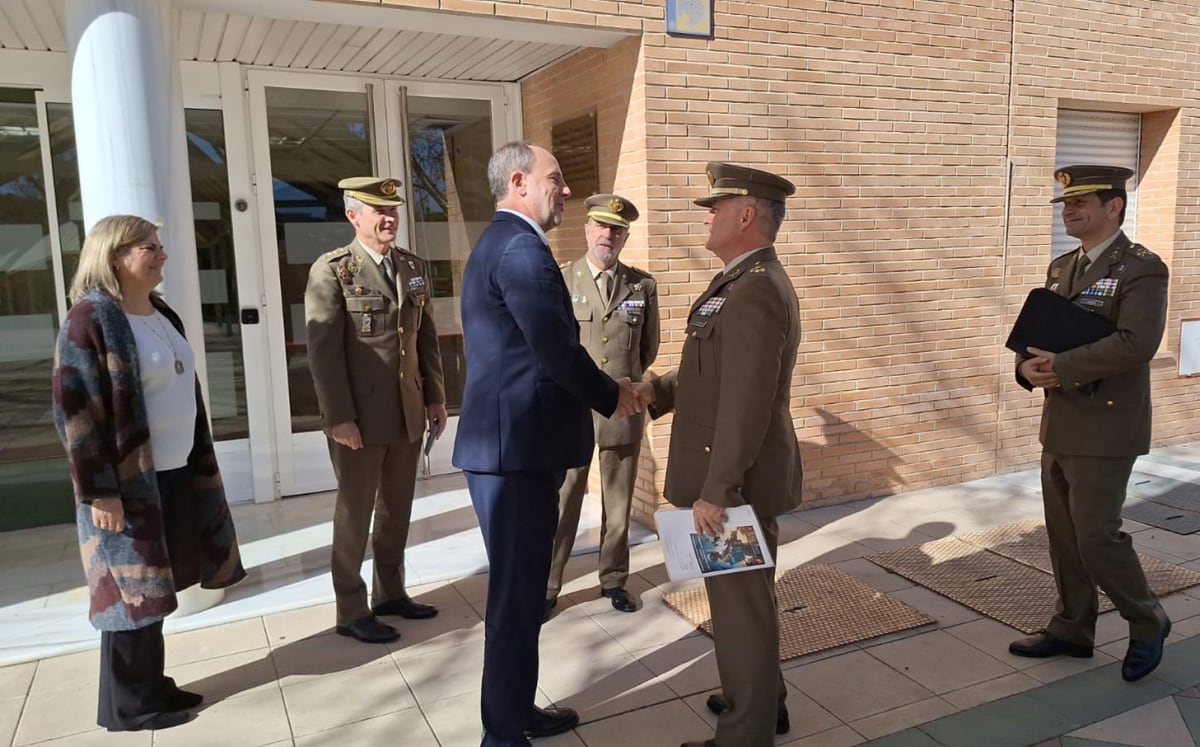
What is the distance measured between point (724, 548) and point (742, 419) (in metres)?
0.40

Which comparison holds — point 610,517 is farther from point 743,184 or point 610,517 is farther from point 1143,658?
point 1143,658

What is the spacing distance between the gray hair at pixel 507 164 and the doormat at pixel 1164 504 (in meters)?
4.85

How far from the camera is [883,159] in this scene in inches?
230

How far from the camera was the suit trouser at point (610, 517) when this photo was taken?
13.5 feet

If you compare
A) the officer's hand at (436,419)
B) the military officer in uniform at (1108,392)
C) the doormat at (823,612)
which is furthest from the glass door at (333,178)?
the military officer in uniform at (1108,392)

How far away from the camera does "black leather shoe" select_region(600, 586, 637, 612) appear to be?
4148mm

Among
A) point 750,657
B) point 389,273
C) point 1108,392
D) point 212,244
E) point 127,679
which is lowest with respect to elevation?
point 127,679

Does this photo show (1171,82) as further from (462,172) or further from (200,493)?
(200,493)

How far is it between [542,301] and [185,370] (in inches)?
61.1

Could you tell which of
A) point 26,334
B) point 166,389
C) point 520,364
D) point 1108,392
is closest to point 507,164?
point 520,364

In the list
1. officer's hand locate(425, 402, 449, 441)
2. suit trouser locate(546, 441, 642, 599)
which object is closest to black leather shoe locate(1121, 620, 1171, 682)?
suit trouser locate(546, 441, 642, 599)

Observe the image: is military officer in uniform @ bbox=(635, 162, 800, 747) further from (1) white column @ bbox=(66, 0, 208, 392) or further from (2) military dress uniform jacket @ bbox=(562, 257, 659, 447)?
(1) white column @ bbox=(66, 0, 208, 392)

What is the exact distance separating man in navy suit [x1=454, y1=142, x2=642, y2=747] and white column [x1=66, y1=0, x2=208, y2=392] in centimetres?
197

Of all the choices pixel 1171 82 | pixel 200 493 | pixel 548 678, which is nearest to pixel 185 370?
pixel 200 493
